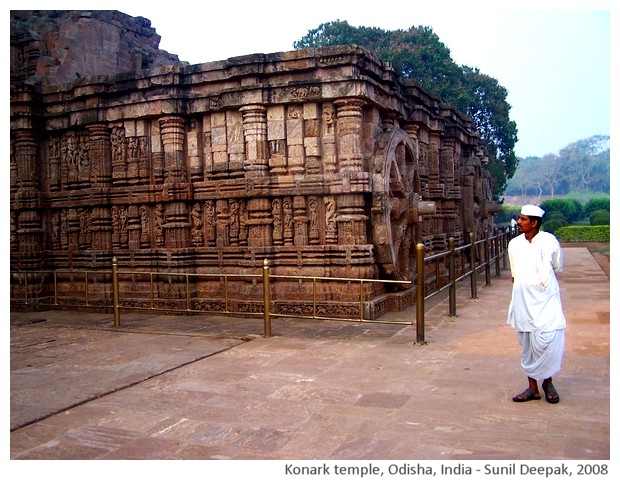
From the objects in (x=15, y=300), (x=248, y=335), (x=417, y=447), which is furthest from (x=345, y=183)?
(x=15, y=300)

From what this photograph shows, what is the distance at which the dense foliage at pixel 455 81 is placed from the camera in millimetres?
29703

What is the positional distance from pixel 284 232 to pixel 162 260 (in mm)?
2343

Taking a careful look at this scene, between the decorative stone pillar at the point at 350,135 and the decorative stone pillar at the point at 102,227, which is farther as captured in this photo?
the decorative stone pillar at the point at 102,227

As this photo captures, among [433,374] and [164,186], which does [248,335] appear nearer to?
[433,374]

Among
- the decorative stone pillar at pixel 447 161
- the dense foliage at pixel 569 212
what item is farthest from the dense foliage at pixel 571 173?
the decorative stone pillar at pixel 447 161

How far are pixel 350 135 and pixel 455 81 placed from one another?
76.5 ft

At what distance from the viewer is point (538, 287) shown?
478 centimetres

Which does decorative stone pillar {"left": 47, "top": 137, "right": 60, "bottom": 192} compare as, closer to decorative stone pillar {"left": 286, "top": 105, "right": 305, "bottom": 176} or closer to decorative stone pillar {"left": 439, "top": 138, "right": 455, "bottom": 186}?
decorative stone pillar {"left": 286, "top": 105, "right": 305, "bottom": 176}

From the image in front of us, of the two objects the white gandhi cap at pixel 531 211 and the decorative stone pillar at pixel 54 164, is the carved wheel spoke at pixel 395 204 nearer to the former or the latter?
the white gandhi cap at pixel 531 211

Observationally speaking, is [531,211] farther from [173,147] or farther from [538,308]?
[173,147]

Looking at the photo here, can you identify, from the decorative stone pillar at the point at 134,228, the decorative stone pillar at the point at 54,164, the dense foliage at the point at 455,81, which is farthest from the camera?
the dense foliage at the point at 455,81

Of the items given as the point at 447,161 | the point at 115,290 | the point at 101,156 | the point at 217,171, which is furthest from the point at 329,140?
the point at 447,161

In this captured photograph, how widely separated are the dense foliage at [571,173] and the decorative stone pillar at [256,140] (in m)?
55.9

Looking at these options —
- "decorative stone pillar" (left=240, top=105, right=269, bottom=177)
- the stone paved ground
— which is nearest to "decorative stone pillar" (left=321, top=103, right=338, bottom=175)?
"decorative stone pillar" (left=240, top=105, right=269, bottom=177)
